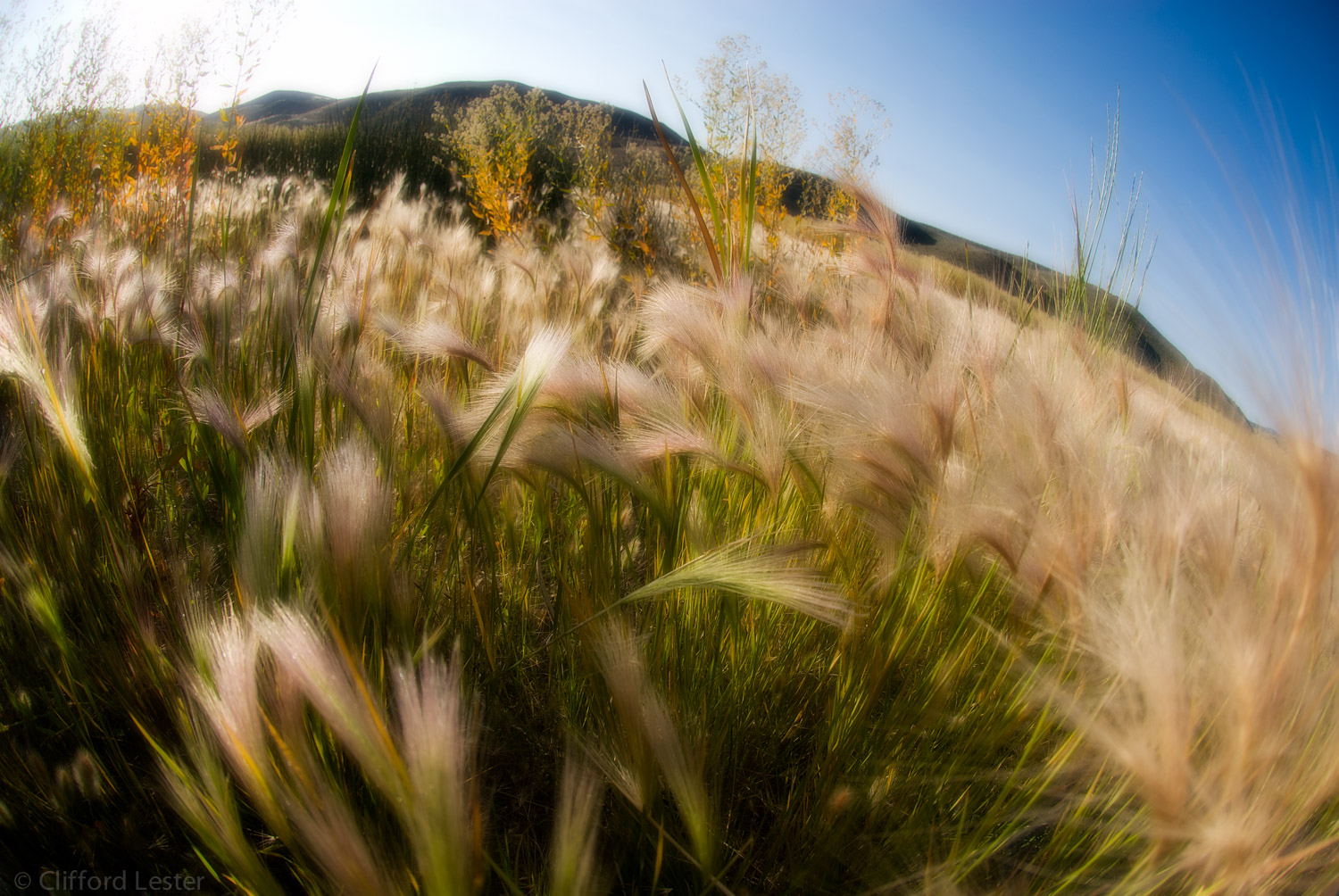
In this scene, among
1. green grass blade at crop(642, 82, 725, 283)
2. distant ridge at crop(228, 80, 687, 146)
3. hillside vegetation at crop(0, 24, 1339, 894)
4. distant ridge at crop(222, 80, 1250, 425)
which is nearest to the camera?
hillside vegetation at crop(0, 24, 1339, 894)

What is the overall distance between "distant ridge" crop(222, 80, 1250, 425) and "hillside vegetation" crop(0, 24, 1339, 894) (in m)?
0.34

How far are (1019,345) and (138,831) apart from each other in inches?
61.4

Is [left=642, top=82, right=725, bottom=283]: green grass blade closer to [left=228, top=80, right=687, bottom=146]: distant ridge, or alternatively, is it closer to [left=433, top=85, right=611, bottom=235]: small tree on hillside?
[left=433, top=85, right=611, bottom=235]: small tree on hillside

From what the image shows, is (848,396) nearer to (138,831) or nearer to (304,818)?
(304,818)

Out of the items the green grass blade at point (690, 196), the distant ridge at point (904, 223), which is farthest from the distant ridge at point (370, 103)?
the green grass blade at point (690, 196)

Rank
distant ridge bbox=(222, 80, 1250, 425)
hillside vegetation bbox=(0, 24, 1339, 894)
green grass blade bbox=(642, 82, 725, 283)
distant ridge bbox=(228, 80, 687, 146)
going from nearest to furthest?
hillside vegetation bbox=(0, 24, 1339, 894) → green grass blade bbox=(642, 82, 725, 283) → distant ridge bbox=(222, 80, 1250, 425) → distant ridge bbox=(228, 80, 687, 146)

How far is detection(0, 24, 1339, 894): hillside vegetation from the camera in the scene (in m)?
0.47

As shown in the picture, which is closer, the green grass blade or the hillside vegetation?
the hillside vegetation

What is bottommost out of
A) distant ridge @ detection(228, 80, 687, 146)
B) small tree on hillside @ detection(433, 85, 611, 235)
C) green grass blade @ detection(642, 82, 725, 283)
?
green grass blade @ detection(642, 82, 725, 283)

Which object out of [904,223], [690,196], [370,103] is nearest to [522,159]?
[904,223]

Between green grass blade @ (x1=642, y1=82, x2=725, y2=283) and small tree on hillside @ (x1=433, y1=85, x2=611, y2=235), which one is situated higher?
small tree on hillside @ (x1=433, y1=85, x2=611, y2=235)

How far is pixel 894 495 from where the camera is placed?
31.2 inches

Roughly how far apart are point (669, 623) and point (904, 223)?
2.24m

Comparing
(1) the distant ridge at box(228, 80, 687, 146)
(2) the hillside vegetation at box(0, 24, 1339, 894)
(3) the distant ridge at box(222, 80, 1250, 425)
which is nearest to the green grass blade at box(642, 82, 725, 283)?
(2) the hillside vegetation at box(0, 24, 1339, 894)
